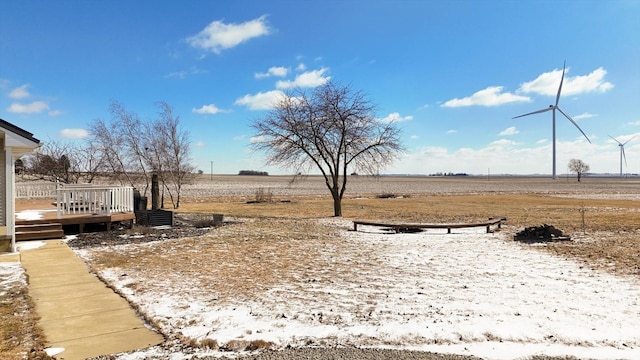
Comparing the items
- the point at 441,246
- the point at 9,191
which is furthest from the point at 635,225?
the point at 9,191

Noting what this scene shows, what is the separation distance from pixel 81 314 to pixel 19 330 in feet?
2.18

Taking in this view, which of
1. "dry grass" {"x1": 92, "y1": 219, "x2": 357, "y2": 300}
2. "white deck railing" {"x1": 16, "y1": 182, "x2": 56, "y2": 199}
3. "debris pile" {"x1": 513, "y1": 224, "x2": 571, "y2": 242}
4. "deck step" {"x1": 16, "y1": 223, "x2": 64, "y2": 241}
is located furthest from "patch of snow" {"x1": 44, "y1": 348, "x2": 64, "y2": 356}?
"white deck railing" {"x1": 16, "y1": 182, "x2": 56, "y2": 199}

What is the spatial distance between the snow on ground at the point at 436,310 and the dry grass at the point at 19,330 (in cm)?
121

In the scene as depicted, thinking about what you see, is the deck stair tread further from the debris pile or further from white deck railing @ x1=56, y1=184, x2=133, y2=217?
the debris pile

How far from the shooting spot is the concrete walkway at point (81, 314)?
4051 mm

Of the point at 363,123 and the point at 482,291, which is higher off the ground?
the point at 363,123

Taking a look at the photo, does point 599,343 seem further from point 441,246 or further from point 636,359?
point 441,246

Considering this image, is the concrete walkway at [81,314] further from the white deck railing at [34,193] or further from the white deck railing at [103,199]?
the white deck railing at [34,193]

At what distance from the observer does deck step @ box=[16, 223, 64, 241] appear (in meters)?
10.6

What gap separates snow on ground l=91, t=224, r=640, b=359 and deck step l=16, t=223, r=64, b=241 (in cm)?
529

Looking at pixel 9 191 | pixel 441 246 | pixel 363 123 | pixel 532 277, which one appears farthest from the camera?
pixel 363 123

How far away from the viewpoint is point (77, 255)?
8.73 metres

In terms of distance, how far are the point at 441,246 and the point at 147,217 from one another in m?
10.3

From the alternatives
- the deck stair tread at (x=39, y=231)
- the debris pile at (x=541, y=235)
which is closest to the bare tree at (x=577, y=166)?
the debris pile at (x=541, y=235)
